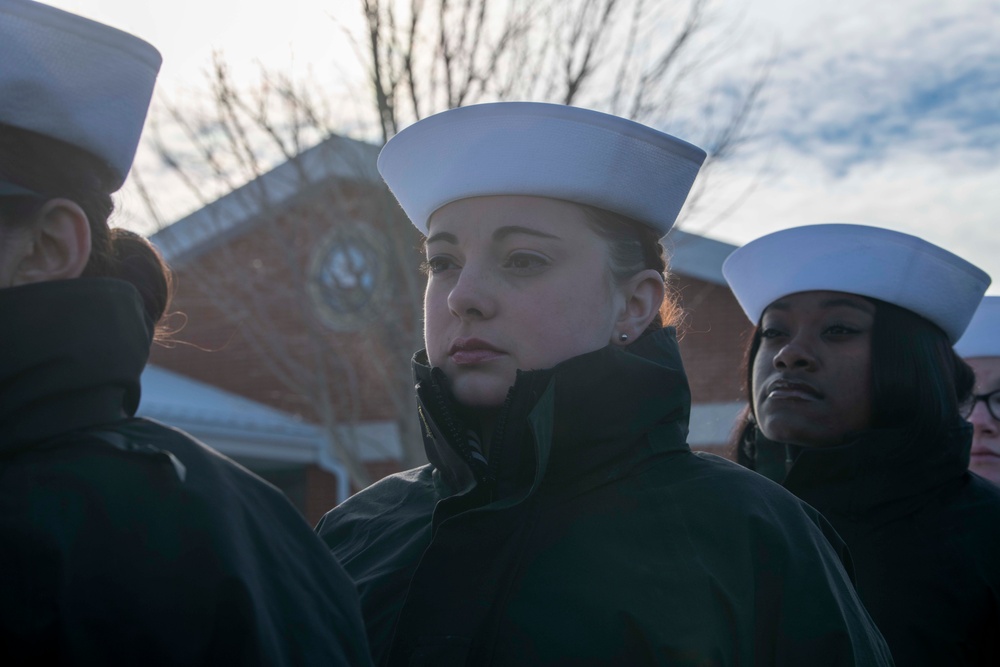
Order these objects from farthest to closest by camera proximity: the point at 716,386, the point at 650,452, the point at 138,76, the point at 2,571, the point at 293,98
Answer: the point at 716,386 < the point at 293,98 < the point at 650,452 < the point at 138,76 < the point at 2,571

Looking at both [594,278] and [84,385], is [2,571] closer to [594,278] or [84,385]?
[84,385]

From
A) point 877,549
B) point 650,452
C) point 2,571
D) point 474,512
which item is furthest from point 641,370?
point 2,571

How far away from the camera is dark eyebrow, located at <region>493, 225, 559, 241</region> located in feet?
6.81

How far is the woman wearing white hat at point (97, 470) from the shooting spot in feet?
3.66

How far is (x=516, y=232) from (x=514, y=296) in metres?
0.14

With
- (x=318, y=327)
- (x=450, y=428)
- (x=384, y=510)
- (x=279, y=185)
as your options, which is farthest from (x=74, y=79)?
(x=318, y=327)

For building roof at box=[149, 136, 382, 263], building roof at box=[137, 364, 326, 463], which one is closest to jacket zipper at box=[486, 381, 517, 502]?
building roof at box=[149, 136, 382, 263]

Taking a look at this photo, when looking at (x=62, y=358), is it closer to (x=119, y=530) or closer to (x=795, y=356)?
(x=119, y=530)

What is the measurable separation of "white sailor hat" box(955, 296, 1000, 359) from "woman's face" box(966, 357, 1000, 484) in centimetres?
4

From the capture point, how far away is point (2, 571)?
1.09 meters

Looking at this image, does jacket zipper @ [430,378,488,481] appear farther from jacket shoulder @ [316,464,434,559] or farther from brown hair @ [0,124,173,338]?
brown hair @ [0,124,173,338]

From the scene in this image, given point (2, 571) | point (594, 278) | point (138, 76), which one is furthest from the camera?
point (594, 278)

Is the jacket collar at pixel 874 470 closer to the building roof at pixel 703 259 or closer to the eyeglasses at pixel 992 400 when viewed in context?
the eyeglasses at pixel 992 400

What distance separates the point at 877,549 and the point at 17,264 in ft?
6.95
